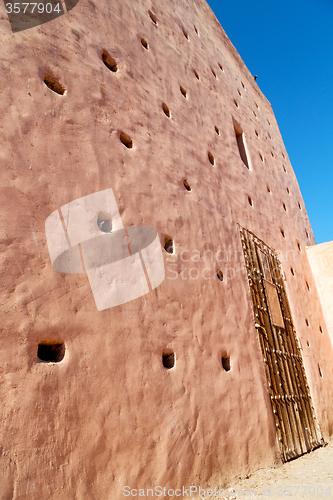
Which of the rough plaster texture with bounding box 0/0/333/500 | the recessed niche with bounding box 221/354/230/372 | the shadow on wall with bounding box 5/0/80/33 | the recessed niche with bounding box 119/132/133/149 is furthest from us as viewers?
the recessed niche with bounding box 221/354/230/372

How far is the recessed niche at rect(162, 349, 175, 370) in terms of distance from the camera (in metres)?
2.73

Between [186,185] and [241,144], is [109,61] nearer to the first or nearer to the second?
[186,185]

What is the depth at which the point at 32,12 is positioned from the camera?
9.22ft

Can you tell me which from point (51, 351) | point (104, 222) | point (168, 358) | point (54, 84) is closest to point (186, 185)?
point (104, 222)

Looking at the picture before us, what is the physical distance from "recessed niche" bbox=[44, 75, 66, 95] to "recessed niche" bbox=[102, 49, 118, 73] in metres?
0.79

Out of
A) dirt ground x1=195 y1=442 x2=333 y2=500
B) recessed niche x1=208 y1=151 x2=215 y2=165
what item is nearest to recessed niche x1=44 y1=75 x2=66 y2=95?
recessed niche x1=208 y1=151 x2=215 y2=165

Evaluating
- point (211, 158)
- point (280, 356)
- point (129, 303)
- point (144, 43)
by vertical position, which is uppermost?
point (144, 43)

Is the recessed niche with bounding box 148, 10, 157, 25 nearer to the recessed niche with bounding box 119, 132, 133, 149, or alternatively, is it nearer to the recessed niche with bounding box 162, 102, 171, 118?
the recessed niche with bounding box 162, 102, 171, 118

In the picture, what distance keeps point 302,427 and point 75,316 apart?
3.41 m

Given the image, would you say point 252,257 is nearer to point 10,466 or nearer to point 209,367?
point 209,367

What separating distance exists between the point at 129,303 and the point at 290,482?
2120mm

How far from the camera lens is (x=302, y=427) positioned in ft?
14.1

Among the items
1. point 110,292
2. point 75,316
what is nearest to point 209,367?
point 110,292

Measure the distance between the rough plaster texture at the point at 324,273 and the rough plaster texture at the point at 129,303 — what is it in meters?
1.90
